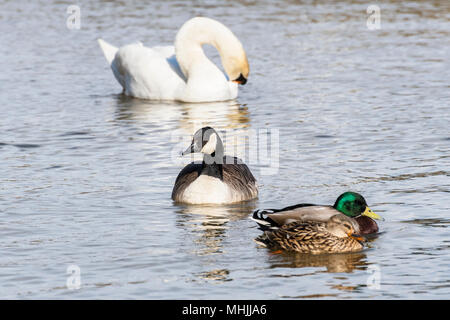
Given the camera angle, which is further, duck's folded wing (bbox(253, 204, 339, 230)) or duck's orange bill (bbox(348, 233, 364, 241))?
duck's folded wing (bbox(253, 204, 339, 230))

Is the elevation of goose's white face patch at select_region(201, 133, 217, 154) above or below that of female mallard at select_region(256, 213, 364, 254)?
above

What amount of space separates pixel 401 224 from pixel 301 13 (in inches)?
742

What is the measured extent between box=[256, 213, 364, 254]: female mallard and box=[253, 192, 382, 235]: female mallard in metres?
0.10

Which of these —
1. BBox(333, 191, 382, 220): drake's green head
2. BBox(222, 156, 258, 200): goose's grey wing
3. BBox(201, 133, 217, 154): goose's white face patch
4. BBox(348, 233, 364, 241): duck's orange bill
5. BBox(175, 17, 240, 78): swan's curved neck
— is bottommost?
BBox(348, 233, 364, 241): duck's orange bill

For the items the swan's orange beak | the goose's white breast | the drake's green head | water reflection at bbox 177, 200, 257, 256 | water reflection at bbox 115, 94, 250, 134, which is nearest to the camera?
water reflection at bbox 177, 200, 257, 256

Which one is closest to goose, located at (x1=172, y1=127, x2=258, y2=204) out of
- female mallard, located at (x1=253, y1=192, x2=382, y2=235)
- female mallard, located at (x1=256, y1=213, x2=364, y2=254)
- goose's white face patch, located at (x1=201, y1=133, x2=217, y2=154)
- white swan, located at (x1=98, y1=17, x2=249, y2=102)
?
goose's white face patch, located at (x1=201, y1=133, x2=217, y2=154)

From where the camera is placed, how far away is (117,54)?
64.3 ft

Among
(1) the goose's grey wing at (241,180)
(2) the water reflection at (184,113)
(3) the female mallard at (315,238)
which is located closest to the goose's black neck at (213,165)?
(1) the goose's grey wing at (241,180)

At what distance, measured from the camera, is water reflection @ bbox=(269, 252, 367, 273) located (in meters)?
9.58

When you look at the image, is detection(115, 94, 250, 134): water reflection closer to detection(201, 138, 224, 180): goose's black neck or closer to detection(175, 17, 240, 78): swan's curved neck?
detection(175, 17, 240, 78): swan's curved neck

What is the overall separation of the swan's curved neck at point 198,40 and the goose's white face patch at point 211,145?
6.62 metres

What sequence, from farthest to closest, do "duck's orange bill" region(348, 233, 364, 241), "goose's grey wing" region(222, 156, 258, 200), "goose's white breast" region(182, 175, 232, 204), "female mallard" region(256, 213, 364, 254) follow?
"goose's grey wing" region(222, 156, 258, 200) → "goose's white breast" region(182, 175, 232, 204) → "duck's orange bill" region(348, 233, 364, 241) → "female mallard" region(256, 213, 364, 254)
